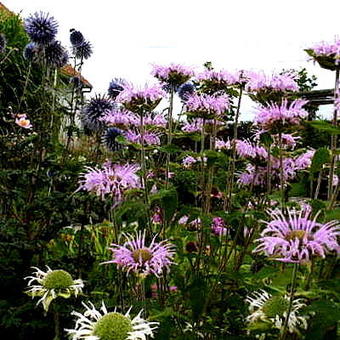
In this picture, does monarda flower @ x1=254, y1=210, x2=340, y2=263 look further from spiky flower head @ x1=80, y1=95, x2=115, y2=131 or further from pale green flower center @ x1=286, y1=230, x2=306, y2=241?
spiky flower head @ x1=80, y1=95, x2=115, y2=131

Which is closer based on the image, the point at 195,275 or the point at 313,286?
the point at 313,286

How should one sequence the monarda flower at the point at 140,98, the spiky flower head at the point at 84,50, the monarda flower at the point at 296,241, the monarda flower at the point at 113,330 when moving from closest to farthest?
the monarda flower at the point at 296,241
the monarda flower at the point at 113,330
the monarda flower at the point at 140,98
the spiky flower head at the point at 84,50

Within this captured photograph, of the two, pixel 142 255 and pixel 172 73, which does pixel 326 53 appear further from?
pixel 142 255

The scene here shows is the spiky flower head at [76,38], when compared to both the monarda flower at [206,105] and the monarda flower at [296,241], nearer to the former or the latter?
the monarda flower at [206,105]

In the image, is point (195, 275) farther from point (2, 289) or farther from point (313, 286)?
point (2, 289)

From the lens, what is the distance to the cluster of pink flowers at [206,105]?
1.69m

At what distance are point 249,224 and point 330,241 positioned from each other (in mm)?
743

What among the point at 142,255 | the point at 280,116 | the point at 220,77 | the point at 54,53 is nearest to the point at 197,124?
the point at 220,77

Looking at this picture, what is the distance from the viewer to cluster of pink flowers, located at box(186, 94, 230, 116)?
5.56 feet

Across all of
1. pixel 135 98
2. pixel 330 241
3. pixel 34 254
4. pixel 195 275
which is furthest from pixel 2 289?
pixel 330 241

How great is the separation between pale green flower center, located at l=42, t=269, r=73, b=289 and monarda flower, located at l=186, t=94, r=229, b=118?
1.94 feet

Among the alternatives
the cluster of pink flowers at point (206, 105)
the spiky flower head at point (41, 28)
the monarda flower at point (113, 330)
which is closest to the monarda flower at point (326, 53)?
the cluster of pink flowers at point (206, 105)

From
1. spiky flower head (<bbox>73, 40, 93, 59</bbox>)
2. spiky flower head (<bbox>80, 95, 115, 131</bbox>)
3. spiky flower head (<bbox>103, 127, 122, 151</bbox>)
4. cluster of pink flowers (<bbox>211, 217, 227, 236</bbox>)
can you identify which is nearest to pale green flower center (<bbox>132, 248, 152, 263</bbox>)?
cluster of pink flowers (<bbox>211, 217, 227, 236</bbox>)

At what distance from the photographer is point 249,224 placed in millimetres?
1741
